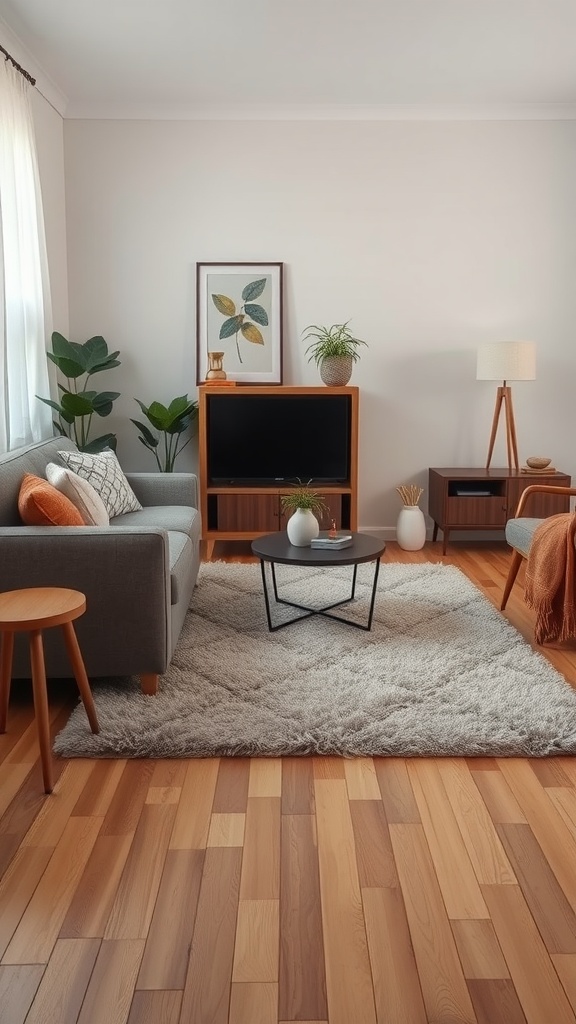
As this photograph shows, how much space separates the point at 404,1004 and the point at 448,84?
489 centimetres

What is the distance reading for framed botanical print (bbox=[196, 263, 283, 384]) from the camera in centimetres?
559

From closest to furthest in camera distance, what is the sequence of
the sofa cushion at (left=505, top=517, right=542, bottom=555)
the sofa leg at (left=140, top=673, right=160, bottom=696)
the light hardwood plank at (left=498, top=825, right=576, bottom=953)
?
the light hardwood plank at (left=498, top=825, right=576, bottom=953), the sofa leg at (left=140, top=673, right=160, bottom=696), the sofa cushion at (left=505, top=517, right=542, bottom=555)

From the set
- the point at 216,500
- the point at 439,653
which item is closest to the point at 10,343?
the point at 216,500

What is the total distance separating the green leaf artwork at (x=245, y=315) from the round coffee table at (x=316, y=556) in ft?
6.72

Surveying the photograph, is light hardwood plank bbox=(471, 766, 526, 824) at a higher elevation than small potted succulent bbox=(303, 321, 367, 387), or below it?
below

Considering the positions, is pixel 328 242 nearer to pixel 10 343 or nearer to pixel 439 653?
pixel 10 343

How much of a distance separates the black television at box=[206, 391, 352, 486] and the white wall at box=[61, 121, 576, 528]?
378 mm

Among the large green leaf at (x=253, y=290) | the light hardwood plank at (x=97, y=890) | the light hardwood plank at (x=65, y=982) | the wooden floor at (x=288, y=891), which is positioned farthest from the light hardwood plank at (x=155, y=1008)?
the large green leaf at (x=253, y=290)

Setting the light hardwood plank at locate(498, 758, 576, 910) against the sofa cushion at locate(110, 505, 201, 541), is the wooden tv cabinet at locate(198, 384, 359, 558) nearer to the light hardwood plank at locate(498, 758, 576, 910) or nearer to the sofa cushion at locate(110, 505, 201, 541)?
the sofa cushion at locate(110, 505, 201, 541)

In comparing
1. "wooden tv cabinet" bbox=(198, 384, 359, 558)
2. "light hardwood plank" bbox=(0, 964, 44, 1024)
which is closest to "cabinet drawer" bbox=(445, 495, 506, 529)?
"wooden tv cabinet" bbox=(198, 384, 359, 558)

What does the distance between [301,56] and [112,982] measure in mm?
4404

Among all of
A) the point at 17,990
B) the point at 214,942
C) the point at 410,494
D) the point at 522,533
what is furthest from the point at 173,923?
the point at 410,494

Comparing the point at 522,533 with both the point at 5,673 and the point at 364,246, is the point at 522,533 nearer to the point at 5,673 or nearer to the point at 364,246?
the point at 5,673

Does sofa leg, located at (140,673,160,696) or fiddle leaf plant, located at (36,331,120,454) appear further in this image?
fiddle leaf plant, located at (36,331,120,454)
